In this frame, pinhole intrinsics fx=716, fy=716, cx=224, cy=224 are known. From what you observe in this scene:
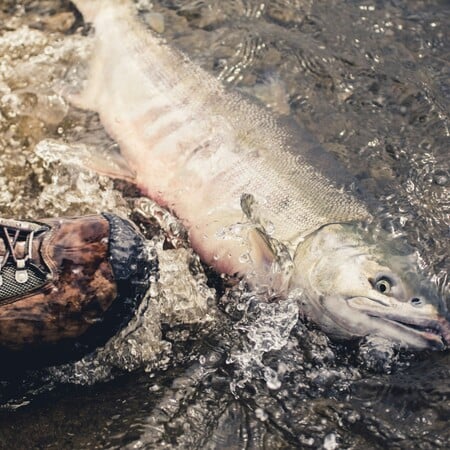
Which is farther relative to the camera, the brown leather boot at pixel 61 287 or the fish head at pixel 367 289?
the fish head at pixel 367 289

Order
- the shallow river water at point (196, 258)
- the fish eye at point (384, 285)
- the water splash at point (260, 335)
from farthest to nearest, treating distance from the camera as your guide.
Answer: the fish eye at point (384, 285) < the water splash at point (260, 335) < the shallow river water at point (196, 258)

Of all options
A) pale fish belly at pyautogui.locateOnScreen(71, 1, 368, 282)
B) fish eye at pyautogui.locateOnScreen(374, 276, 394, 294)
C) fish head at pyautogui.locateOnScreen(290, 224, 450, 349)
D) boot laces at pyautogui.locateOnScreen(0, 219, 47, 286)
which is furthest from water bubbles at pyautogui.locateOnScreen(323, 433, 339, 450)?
boot laces at pyautogui.locateOnScreen(0, 219, 47, 286)

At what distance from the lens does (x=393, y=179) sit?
4.28 meters

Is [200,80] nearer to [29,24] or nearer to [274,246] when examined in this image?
[274,246]

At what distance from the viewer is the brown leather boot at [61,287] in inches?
112

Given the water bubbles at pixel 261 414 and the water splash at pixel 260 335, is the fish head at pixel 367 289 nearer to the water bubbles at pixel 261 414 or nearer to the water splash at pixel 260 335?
the water splash at pixel 260 335

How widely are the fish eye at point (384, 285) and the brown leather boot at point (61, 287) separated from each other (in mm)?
1118

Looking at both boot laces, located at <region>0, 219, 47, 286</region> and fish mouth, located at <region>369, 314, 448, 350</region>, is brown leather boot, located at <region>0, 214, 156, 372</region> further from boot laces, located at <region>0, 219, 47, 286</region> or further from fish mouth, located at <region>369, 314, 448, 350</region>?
fish mouth, located at <region>369, 314, 448, 350</region>

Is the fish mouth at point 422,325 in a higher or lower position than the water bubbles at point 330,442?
higher

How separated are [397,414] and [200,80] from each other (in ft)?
6.85

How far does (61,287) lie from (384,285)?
4.84 feet

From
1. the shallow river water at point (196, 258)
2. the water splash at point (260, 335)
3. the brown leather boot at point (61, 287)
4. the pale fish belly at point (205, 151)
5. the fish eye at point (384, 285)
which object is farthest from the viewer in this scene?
the pale fish belly at point (205, 151)

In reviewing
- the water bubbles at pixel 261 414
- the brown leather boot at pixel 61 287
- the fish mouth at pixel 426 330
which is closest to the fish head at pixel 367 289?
the fish mouth at pixel 426 330

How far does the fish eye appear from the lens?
3.34 m
